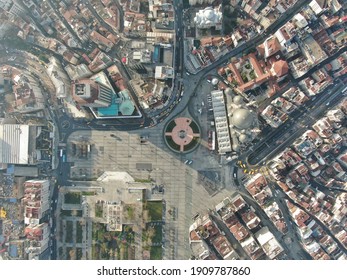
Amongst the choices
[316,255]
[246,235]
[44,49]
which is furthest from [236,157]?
[44,49]

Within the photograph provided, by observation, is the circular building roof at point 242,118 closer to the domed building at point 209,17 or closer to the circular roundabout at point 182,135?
the circular roundabout at point 182,135

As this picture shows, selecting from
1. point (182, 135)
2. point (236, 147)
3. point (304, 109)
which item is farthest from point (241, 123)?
point (304, 109)

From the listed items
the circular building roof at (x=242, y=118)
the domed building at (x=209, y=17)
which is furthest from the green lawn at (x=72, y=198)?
the domed building at (x=209, y=17)

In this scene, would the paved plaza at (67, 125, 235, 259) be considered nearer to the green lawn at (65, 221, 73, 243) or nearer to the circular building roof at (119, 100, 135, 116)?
the circular building roof at (119, 100, 135, 116)

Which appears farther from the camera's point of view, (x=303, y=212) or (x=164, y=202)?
(x=164, y=202)

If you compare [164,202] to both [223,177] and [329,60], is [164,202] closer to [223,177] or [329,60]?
[223,177]

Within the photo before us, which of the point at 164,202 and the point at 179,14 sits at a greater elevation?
the point at 179,14
